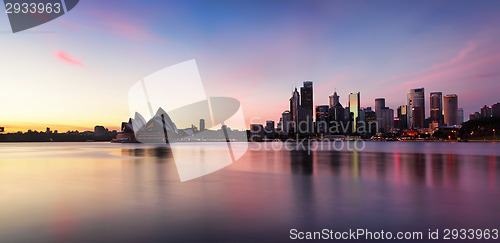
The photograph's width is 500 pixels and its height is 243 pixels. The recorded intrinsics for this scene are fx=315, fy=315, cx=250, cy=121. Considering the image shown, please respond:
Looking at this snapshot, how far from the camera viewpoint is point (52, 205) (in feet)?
41.5

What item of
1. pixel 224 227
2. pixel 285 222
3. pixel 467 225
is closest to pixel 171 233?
pixel 224 227

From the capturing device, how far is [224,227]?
9.11 metres

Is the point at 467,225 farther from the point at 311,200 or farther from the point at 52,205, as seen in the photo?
the point at 52,205

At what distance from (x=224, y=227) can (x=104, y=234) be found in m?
3.24

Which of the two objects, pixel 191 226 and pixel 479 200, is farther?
pixel 479 200

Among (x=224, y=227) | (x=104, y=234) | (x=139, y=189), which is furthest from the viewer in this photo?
(x=139, y=189)

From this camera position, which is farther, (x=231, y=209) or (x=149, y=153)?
(x=149, y=153)

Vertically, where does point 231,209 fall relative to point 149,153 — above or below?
above

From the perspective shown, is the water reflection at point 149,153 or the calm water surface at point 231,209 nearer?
the calm water surface at point 231,209

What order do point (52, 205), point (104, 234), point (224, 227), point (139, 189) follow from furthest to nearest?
1. point (139, 189)
2. point (52, 205)
3. point (224, 227)
4. point (104, 234)

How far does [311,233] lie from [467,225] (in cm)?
475

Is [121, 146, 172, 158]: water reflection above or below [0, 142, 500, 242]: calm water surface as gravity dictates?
below

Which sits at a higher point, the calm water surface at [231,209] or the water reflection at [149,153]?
the calm water surface at [231,209]

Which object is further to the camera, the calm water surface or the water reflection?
the water reflection
